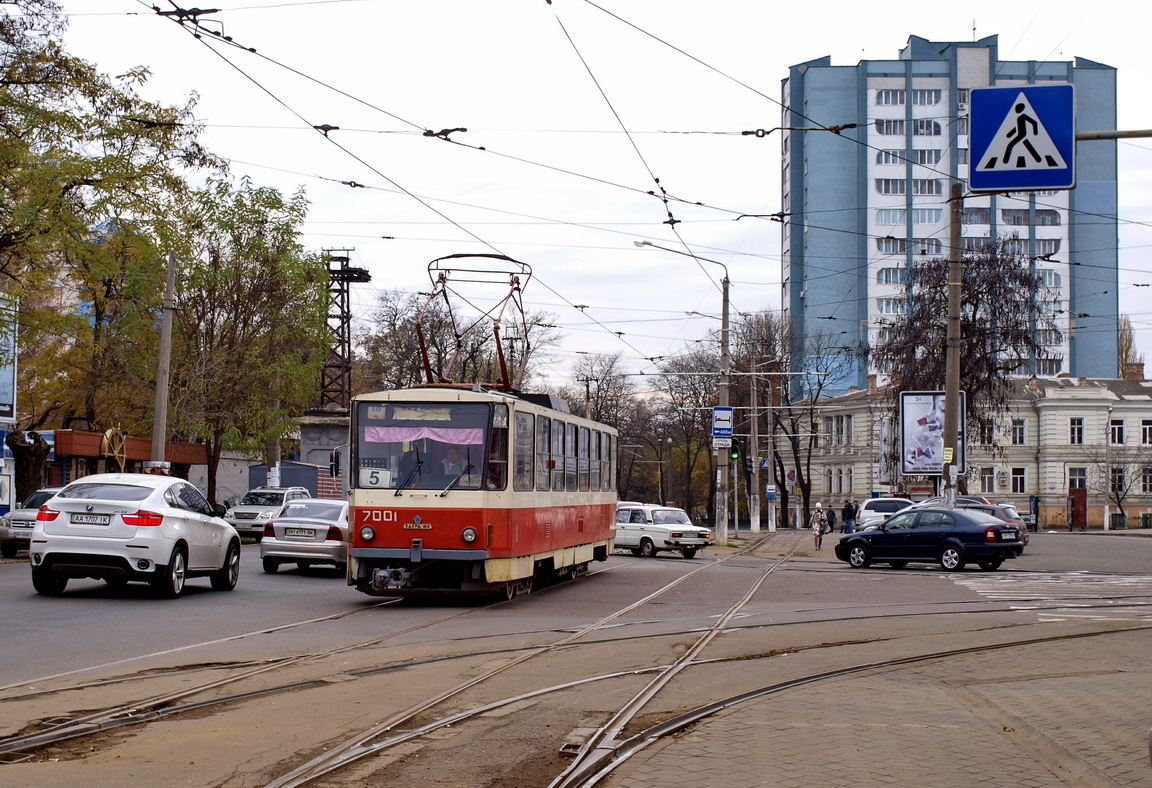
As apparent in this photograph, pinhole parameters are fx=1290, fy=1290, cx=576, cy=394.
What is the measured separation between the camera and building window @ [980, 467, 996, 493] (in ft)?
279

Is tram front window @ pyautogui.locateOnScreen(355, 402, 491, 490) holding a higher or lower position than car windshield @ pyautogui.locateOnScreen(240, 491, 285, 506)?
higher

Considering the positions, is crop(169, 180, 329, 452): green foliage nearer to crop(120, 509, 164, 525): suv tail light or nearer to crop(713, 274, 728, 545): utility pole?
crop(713, 274, 728, 545): utility pole

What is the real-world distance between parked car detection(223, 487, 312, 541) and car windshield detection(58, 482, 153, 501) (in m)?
19.8

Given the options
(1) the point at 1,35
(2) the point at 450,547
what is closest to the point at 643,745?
(2) the point at 450,547

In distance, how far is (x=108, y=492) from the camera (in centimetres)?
1723

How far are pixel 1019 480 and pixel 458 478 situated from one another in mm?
75113

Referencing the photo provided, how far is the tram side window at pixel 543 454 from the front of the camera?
18750 mm

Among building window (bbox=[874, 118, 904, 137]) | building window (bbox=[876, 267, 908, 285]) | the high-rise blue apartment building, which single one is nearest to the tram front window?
the high-rise blue apartment building

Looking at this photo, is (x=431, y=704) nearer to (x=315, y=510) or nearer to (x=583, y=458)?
(x=583, y=458)

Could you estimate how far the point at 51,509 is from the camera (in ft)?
55.3

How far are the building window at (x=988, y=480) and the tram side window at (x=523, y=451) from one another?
72.0 metres

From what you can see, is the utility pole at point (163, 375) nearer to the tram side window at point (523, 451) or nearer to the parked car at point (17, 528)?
the parked car at point (17, 528)

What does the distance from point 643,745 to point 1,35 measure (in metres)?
22.7

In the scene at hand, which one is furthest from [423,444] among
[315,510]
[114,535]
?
[315,510]
